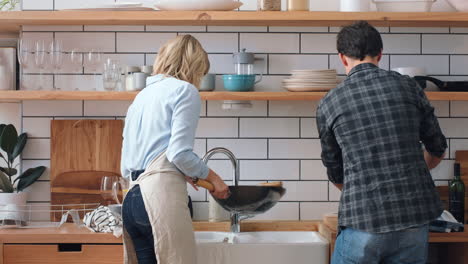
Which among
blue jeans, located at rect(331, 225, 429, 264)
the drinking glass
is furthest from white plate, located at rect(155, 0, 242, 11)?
blue jeans, located at rect(331, 225, 429, 264)

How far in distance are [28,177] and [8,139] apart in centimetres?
21

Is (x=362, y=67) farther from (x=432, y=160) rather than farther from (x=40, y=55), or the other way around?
(x=40, y=55)

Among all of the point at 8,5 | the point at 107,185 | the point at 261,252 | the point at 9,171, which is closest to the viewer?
the point at 261,252

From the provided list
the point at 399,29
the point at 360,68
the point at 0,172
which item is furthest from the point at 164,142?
the point at 399,29

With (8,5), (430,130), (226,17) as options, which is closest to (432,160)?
(430,130)

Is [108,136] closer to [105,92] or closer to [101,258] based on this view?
[105,92]

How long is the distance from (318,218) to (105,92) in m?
1.23

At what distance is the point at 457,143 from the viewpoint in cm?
403

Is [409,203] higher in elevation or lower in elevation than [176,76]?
lower

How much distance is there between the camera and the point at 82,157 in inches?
156

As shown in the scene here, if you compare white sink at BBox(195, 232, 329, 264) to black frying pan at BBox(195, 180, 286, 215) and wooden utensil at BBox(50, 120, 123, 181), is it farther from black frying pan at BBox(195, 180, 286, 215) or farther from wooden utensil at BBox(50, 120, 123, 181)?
wooden utensil at BBox(50, 120, 123, 181)

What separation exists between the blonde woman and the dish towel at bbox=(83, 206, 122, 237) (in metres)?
0.51

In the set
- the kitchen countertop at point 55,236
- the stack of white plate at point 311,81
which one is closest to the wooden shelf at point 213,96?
the stack of white plate at point 311,81

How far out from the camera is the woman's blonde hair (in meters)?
3.01
